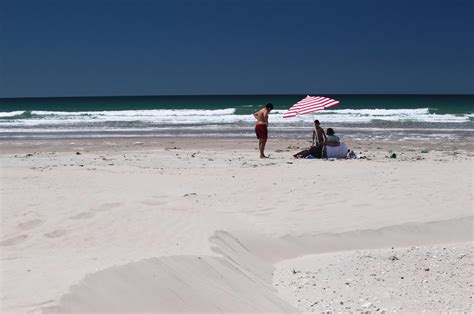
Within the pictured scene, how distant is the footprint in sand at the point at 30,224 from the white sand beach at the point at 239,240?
0.02 meters

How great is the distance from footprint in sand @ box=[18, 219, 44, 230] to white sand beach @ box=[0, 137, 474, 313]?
0.02 metres

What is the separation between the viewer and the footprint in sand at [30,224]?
6.50m

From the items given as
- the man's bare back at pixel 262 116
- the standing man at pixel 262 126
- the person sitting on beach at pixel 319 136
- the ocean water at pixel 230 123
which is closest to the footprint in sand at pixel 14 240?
the person sitting on beach at pixel 319 136

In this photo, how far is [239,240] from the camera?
6695 millimetres

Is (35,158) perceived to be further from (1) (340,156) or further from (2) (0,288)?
(2) (0,288)

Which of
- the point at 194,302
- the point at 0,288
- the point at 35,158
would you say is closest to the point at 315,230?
the point at 194,302

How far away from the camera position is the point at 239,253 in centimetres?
629

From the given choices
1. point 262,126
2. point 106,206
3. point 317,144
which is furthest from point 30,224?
point 262,126

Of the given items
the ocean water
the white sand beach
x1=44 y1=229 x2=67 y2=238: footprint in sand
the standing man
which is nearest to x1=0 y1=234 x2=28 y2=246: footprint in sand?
the white sand beach

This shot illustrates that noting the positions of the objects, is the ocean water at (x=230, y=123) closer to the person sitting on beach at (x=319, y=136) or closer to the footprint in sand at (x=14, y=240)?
the person sitting on beach at (x=319, y=136)

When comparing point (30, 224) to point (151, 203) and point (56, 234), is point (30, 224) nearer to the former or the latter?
point (56, 234)

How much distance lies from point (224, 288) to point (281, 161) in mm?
9641

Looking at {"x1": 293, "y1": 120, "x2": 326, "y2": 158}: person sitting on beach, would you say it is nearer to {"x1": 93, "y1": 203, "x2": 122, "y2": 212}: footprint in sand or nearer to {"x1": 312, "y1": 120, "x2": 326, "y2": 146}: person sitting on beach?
{"x1": 312, "y1": 120, "x2": 326, "y2": 146}: person sitting on beach

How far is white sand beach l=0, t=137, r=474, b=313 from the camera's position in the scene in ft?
14.8
